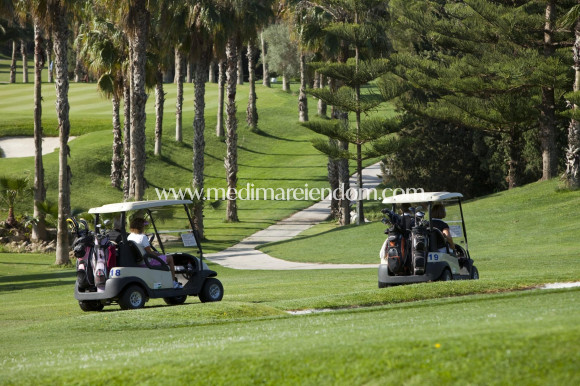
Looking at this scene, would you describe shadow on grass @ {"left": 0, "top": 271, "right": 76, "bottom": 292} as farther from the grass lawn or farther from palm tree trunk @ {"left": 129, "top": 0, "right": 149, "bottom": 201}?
the grass lawn

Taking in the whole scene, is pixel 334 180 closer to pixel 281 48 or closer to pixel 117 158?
pixel 117 158

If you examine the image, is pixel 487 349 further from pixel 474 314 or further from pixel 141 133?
pixel 141 133

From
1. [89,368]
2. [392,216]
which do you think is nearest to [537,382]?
[89,368]

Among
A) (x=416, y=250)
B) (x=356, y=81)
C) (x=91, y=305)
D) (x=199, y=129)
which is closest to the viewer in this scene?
(x=416, y=250)

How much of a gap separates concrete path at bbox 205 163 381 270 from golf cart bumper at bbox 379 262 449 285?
10.2m

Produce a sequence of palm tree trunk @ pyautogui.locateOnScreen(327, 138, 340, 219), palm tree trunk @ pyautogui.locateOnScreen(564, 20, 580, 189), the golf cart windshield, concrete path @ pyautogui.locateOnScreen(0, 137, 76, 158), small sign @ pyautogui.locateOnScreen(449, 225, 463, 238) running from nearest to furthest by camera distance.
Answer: the golf cart windshield < small sign @ pyautogui.locateOnScreen(449, 225, 463, 238) < palm tree trunk @ pyautogui.locateOnScreen(564, 20, 580, 189) < palm tree trunk @ pyautogui.locateOnScreen(327, 138, 340, 219) < concrete path @ pyautogui.locateOnScreen(0, 137, 76, 158)

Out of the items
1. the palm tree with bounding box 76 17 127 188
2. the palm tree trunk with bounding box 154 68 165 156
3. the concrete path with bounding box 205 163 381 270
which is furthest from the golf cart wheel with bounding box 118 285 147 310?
the palm tree trunk with bounding box 154 68 165 156

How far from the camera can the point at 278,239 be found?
117ft

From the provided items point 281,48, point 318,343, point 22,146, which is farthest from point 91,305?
point 281,48

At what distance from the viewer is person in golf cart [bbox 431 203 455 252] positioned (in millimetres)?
14273

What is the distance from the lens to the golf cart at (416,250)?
13906 mm

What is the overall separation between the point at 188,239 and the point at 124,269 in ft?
4.69

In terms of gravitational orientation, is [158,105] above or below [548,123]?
above

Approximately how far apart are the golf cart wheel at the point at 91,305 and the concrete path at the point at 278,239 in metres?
11.5
